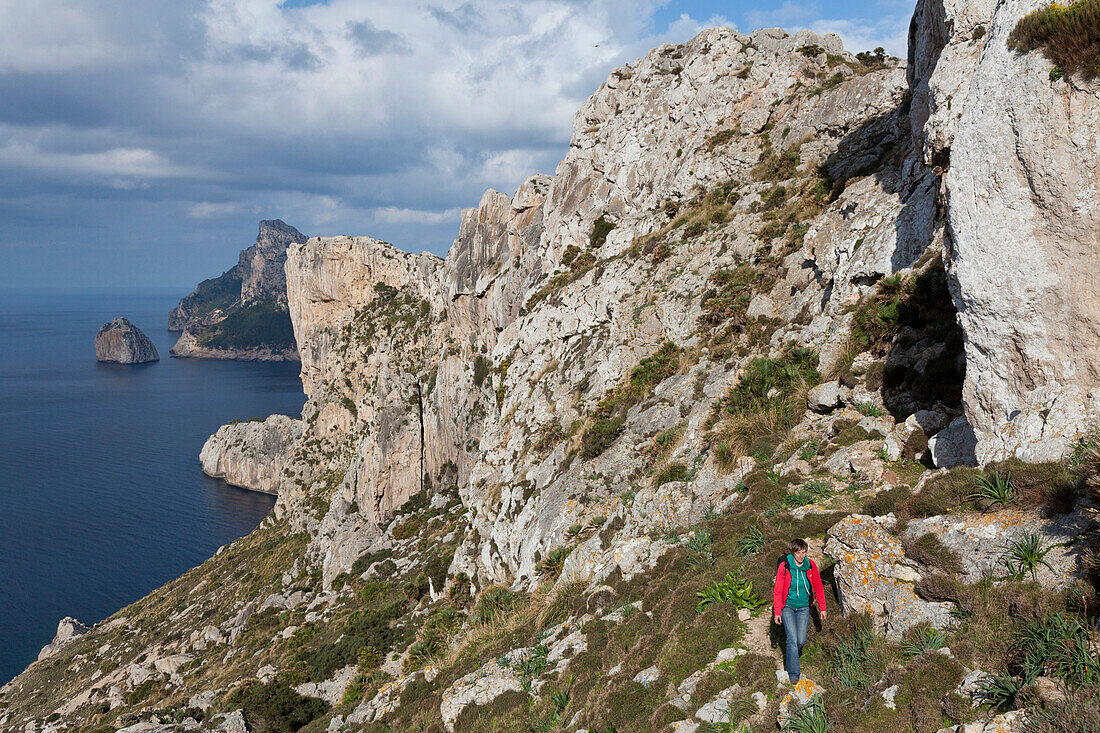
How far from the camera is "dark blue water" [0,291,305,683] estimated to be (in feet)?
235

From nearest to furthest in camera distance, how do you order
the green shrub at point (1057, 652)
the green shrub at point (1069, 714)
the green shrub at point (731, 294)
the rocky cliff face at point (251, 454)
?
the green shrub at point (1069, 714) → the green shrub at point (1057, 652) → the green shrub at point (731, 294) → the rocky cliff face at point (251, 454)

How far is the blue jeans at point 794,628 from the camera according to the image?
6406mm

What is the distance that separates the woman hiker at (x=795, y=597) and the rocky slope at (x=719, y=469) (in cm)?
34

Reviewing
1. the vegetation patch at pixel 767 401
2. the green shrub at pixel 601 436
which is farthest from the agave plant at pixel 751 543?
the green shrub at pixel 601 436

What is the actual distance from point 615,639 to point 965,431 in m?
6.70

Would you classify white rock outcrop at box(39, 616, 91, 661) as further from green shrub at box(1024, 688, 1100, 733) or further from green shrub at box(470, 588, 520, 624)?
green shrub at box(1024, 688, 1100, 733)

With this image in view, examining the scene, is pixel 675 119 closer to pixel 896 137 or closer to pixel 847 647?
pixel 896 137

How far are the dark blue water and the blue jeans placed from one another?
86413 mm

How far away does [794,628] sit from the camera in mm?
6551

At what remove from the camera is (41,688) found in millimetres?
47562

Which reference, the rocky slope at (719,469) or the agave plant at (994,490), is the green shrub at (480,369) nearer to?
the rocky slope at (719,469)

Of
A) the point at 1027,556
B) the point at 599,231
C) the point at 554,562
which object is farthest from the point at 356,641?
the point at 1027,556

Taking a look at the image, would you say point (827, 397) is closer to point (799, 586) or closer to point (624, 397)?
point (799, 586)

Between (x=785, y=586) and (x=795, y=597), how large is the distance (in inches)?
8.5
